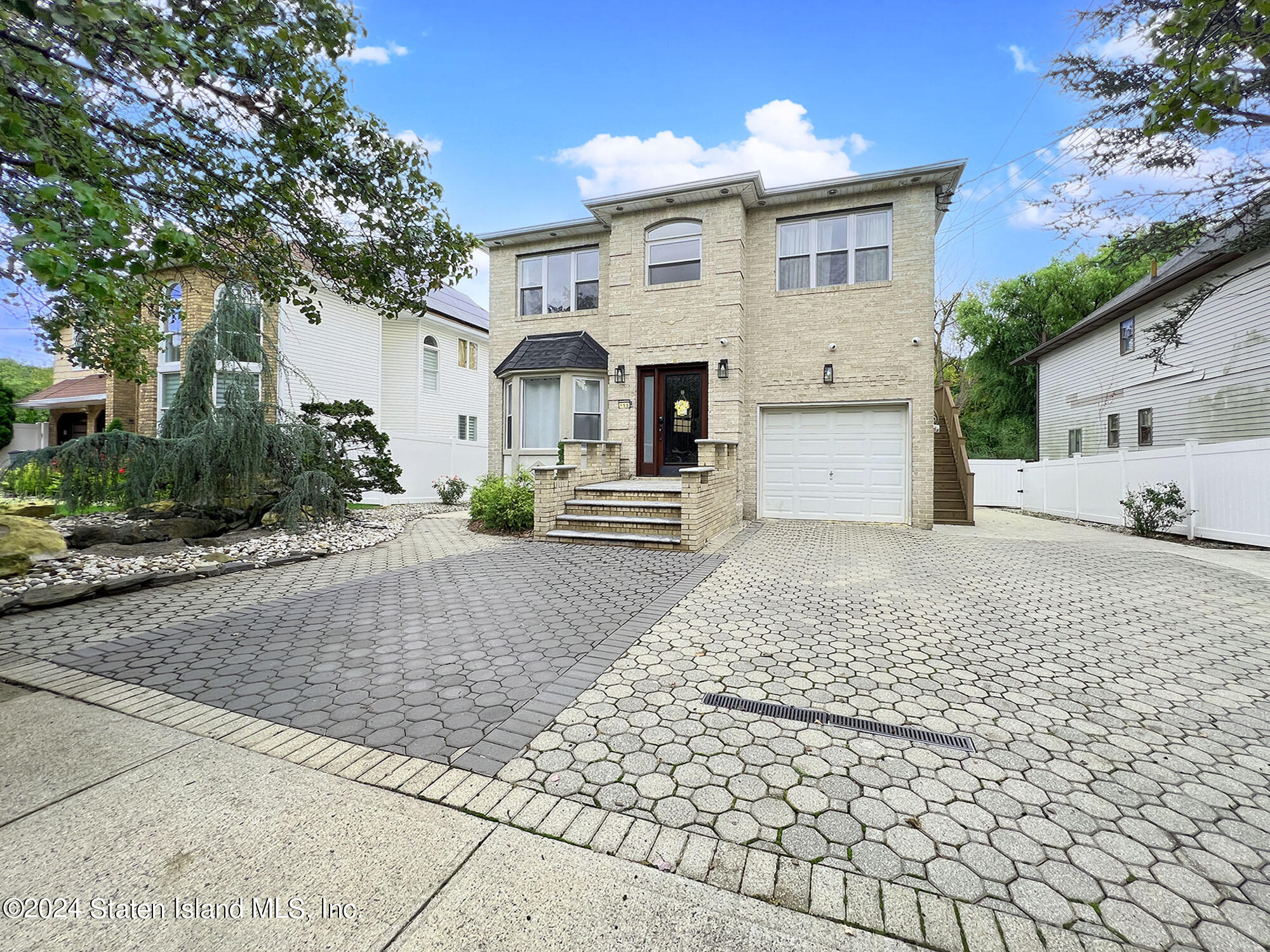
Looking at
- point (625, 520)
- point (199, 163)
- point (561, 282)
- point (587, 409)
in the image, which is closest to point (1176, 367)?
point (587, 409)

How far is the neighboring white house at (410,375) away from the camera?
14.9 metres

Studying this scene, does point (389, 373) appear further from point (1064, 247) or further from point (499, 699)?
point (1064, 247)

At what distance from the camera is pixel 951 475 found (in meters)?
12.6

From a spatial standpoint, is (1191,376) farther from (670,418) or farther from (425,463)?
(425,463)

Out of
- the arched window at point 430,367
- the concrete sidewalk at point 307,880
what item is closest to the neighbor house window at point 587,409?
the arched window at point 430,367

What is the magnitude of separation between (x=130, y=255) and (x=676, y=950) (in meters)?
3.67

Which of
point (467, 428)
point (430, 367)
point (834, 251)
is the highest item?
point (834, 251)

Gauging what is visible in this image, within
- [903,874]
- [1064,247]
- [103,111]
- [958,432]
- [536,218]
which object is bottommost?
[903,874]

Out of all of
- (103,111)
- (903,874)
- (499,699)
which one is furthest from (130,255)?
(903,874)

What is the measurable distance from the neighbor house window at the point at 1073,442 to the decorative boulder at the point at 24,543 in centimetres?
2432

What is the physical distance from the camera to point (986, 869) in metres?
1.83

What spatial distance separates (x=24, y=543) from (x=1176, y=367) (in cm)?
2169

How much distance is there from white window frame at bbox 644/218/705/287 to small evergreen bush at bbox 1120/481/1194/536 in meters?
9.56

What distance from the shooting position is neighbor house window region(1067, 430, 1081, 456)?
1792cm
